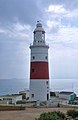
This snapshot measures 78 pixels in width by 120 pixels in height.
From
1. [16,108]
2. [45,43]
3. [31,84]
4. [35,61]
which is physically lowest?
[16,108]

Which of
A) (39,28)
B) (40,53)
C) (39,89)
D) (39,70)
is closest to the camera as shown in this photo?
(39,70)

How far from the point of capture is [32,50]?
93.9 feet

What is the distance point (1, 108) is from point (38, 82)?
4.42m

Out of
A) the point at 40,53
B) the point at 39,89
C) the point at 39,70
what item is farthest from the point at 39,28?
the point at 39,89

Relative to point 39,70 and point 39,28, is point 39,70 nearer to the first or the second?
point 39,70

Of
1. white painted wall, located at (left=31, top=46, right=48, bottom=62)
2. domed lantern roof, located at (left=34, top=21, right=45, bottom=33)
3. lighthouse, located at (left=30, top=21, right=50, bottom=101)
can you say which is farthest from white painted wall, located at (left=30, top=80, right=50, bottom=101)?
domed lantern roof, located at (left=34, top=21, right=45, bottom=33)

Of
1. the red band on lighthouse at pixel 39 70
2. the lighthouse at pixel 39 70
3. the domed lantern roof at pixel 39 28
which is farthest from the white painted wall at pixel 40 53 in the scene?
the domed lantern roof at pixel 39 28

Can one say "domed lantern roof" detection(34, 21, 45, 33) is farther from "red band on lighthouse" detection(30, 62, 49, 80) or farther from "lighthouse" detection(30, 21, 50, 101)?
"red band on lighthouse" detection(30, 62, 49, 80)

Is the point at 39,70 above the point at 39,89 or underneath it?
above

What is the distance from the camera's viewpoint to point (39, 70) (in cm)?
2794

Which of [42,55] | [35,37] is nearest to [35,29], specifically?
[35,37]

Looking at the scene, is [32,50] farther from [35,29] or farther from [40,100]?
[40,100]

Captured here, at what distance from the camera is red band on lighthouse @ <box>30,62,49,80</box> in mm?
27953

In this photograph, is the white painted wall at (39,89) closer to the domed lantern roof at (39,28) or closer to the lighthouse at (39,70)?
the lighthouse at (39,70)
